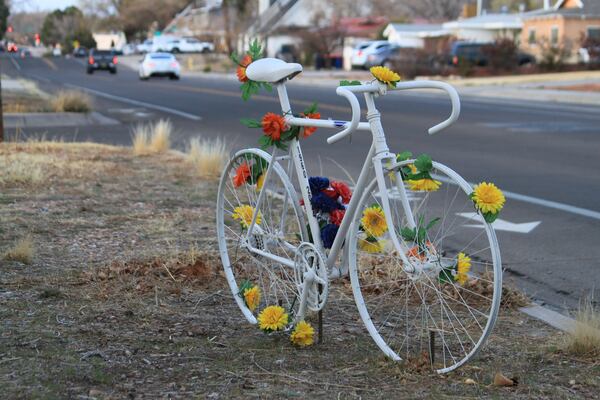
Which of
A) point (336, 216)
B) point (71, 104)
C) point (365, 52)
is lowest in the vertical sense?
point (365, 52)

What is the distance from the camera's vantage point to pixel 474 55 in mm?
51969

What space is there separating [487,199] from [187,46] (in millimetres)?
100578

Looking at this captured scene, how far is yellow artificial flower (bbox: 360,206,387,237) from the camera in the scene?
4.71 meters

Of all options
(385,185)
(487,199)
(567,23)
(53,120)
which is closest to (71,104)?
(53,120)

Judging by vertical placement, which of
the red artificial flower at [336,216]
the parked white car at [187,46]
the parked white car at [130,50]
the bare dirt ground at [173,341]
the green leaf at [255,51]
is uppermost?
the green leaf at [255,51]

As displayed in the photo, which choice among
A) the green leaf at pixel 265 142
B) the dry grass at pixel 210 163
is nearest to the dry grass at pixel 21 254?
the green leaf at pixel 265 142

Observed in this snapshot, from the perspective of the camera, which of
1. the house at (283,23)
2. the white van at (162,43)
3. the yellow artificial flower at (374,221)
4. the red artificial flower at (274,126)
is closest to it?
the yellow artificial flower at (374,221)

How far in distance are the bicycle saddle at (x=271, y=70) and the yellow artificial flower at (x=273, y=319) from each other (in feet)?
3.65

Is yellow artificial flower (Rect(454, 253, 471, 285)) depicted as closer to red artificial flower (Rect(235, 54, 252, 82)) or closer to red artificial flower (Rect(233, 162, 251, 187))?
red artificial flower (Rect(233, 162, 251, 187))

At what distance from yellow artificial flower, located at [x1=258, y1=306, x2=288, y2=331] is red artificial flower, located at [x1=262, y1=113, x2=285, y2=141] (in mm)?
824

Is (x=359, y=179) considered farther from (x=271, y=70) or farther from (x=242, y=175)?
(x=242, y=175)

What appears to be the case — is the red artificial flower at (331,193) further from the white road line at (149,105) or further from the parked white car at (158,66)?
the parked white car at (158,66)

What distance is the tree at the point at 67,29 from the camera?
140625 millimetres

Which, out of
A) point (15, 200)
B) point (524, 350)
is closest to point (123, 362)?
point (524, 350)
